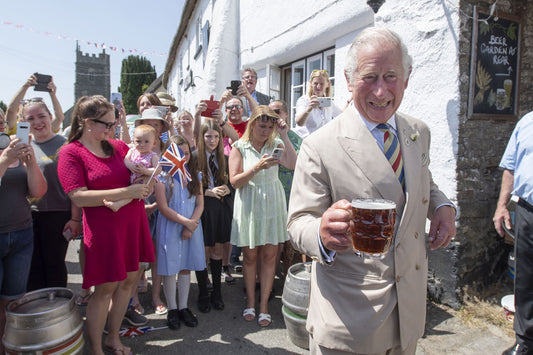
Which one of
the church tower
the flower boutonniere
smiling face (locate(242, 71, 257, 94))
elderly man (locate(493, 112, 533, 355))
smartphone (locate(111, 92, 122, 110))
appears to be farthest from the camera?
the church tower

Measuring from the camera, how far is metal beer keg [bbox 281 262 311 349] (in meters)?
2.87

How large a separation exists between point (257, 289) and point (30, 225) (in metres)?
2.43

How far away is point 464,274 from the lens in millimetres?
3576

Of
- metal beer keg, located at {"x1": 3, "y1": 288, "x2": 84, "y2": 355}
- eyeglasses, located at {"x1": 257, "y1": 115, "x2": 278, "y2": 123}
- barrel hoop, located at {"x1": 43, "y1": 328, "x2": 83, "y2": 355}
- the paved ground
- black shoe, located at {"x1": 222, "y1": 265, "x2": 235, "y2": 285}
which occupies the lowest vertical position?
the paved ground

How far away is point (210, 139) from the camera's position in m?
3.91

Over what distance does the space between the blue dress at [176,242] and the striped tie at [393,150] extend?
2.27 metres

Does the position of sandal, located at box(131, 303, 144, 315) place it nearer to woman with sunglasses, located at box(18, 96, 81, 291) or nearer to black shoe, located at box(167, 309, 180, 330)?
black shoe, located at box(167, 309, 180, 330)

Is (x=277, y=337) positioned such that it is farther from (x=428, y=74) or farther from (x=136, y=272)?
(x=428, y=74)

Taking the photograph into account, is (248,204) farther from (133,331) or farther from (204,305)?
(133,331)

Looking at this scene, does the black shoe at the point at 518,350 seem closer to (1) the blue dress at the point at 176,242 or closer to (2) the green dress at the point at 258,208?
(2) the green dress at the point at 258,208

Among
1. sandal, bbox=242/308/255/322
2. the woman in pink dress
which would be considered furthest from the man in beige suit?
sandal, bbox=242/308/255/322

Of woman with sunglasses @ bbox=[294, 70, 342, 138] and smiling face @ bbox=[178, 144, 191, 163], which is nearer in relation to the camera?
smiling face @ bbox=[178, 144, 191, 163]

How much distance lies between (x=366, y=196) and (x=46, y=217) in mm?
2981

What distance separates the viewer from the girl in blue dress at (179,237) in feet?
10.8
